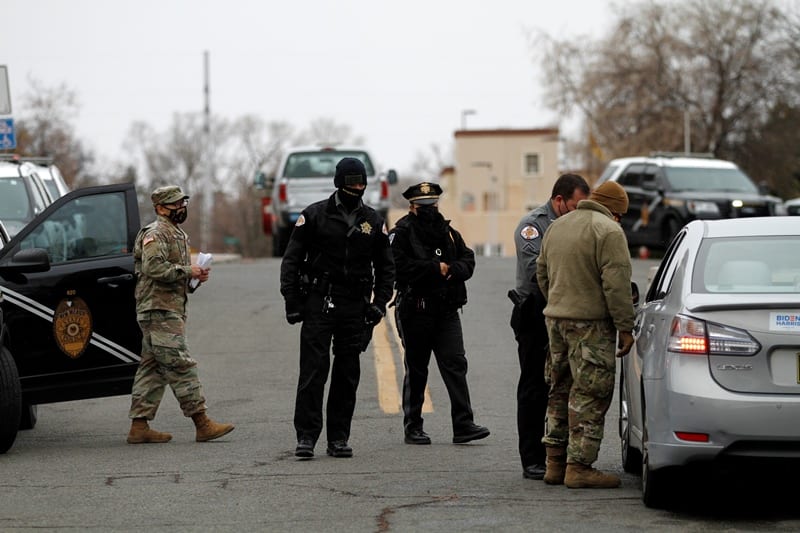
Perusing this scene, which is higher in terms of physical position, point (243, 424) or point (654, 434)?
point (654, 434)

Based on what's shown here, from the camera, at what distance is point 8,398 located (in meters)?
10.2

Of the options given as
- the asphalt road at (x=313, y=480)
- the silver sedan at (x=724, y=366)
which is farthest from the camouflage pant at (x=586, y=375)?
the silver sedan at (x=724, y=366)

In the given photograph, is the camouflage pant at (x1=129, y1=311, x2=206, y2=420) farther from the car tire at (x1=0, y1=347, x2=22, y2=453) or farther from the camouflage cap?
the car tire at (x1=0, y1=347, x2=22, y2=453)

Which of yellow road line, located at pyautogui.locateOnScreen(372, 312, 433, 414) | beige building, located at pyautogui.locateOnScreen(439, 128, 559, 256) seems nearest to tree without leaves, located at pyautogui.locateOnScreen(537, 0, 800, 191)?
beige building, located at pyautogui.locateOnScreen(439, 128, 559, 256)

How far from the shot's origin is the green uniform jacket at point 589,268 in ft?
27.5

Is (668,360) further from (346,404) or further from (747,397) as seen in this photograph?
(346,404)

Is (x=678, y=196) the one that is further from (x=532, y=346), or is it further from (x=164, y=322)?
(x=532, y=346)

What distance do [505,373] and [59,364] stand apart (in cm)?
487

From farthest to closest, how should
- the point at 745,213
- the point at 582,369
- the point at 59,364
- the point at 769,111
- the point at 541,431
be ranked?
the point at 769,111, the point at 745,213, the point at 59,364, the point at 541,431, the point at 582,369

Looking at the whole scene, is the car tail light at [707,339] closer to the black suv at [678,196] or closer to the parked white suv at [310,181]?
the black suv at [678,196]

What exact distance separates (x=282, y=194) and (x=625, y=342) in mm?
19169

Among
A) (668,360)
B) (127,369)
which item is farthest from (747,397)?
(127,369)

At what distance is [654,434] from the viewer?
24.9ft

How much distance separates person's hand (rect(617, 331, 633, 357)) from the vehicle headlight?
18051mm
